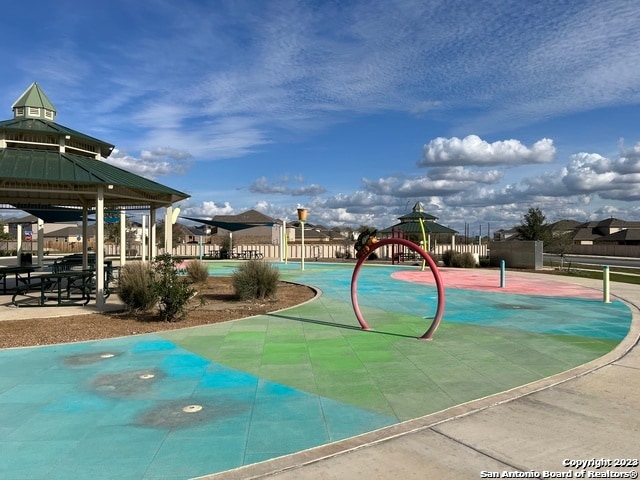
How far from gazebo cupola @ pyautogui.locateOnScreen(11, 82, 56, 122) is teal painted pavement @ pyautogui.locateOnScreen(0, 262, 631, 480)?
10.5 m

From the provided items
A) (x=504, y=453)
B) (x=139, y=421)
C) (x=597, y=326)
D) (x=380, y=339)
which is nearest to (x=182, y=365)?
(x=139, y=421)

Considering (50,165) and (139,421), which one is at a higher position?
(50,165)

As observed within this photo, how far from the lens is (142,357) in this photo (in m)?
7.48

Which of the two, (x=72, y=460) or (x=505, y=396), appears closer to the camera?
(x=72, y=460)

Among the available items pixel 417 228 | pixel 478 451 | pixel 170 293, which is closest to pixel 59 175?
pixel 170 293

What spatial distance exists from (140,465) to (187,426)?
848 millimetres

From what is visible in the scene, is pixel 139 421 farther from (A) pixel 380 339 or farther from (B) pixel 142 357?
(A) pixel 380 339

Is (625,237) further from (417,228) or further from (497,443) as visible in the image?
(497,443)

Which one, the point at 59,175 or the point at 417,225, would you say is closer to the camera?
the point at 59,175

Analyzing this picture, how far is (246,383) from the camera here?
6.19 m

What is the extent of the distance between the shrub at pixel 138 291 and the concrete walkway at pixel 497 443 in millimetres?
7654

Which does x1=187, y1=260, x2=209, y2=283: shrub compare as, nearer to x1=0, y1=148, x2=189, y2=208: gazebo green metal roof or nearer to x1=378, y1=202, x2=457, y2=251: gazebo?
x1=0, y1=148, x2=189, y2=208: gazebo green metal roof

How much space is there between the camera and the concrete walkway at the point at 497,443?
12.4 feet

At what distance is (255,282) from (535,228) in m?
26.9
